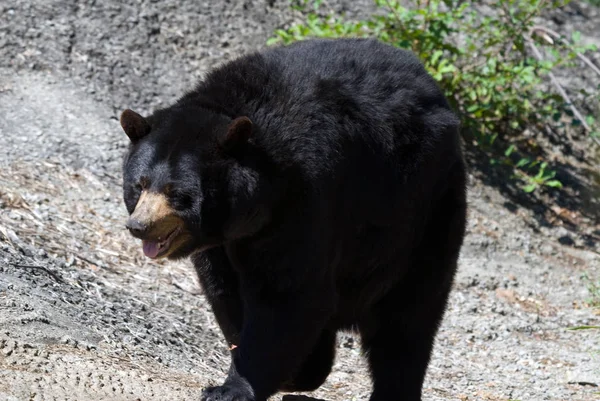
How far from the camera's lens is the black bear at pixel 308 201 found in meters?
4.49

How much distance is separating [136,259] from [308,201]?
3.09 m

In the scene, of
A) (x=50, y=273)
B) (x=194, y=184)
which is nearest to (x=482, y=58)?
(x=50, y=273)

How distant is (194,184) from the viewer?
14.5ft

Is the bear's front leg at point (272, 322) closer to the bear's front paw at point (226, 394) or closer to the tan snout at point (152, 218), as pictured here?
the bear's front paw at point (226, 394)

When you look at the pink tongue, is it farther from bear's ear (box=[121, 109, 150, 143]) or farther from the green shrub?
the green shrub

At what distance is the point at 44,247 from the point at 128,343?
1.35 metres

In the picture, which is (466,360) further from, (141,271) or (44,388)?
(44,388)

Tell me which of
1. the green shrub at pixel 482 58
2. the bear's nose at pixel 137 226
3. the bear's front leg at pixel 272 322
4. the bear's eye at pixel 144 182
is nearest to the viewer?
the bear's nose at pixel 137 226

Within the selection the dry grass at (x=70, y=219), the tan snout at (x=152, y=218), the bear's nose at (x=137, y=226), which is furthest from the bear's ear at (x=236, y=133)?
the dry grass at (x=70, y=219)

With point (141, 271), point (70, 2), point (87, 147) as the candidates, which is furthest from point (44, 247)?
point (70, 2)

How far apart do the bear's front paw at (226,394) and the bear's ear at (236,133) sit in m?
1.19

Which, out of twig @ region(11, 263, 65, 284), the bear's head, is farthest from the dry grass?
the bear's head

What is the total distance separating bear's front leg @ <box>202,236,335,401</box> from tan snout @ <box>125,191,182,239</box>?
48cm

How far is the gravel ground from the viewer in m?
5.28
